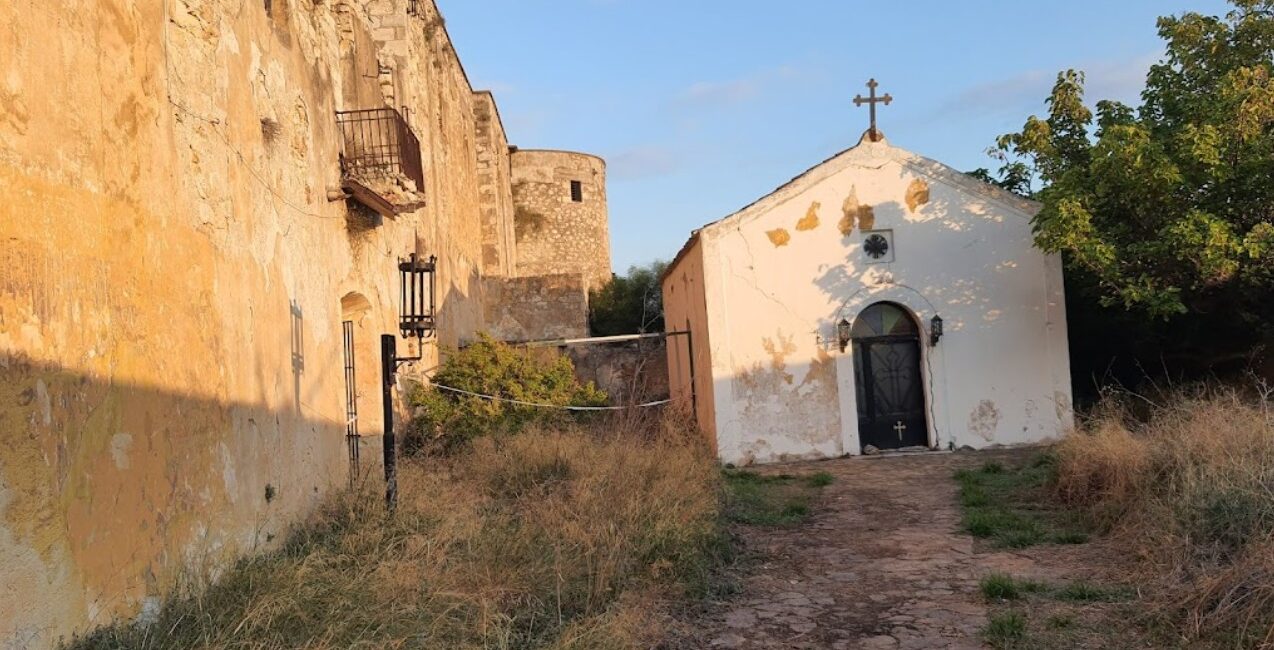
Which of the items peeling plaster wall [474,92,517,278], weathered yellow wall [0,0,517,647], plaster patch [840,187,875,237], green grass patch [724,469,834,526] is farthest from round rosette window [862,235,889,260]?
peeling plaster wall [474,92,517,278]

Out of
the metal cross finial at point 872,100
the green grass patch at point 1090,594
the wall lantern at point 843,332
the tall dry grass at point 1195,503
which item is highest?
the metal cross finial at point 872,100

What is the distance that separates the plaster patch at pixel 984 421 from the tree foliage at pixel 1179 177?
2.38 m

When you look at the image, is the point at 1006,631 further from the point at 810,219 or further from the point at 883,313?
the point at 810,219

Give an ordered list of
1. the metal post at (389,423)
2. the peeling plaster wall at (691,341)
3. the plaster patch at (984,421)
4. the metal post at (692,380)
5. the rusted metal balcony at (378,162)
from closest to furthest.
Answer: the metal post at (389,423) < the rusted metal balcony at (378,162) < the plaster patch at (984,421) < the peeling plaster wall at (691,341) < the metal post at (692,380)

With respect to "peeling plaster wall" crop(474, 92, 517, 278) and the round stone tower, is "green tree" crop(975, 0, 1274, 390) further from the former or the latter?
the round stone tower

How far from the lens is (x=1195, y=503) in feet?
19.0

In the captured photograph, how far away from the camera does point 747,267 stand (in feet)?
46.8

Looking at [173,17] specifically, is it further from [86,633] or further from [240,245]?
[86,633]

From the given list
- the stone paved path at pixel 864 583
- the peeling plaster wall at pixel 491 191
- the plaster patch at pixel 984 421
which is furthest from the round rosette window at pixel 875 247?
the peeling plaster wall at pixel 491 191

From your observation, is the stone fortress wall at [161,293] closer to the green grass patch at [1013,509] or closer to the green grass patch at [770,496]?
the green grass patch at [770,496]

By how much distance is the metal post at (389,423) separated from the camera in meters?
6.95

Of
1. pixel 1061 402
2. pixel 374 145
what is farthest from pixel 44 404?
pixel 1061 402

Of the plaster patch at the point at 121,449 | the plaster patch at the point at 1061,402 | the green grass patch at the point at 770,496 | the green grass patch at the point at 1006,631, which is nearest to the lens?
the plaster patch at the point at 121,449

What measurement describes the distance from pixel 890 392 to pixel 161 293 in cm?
1163
